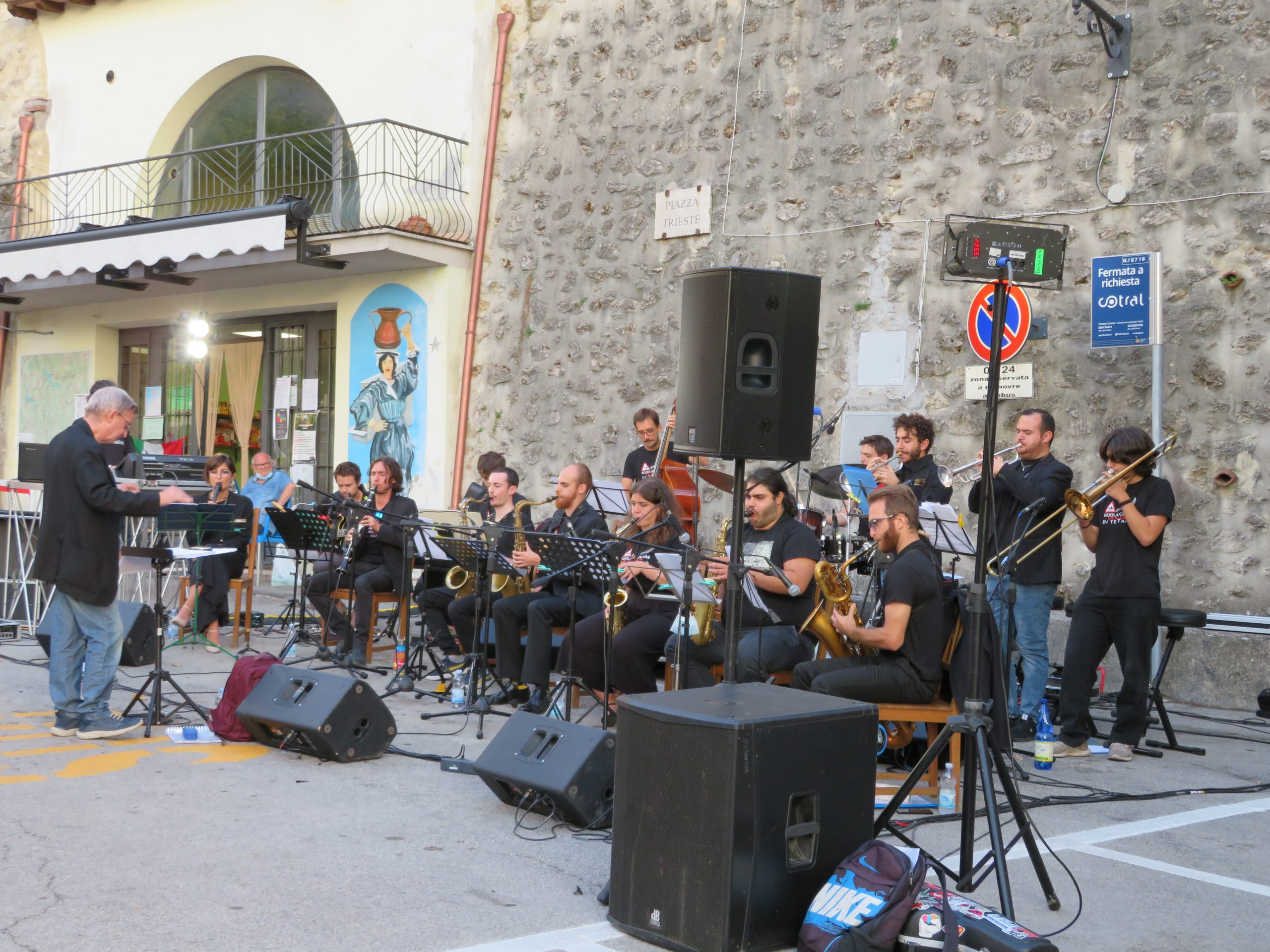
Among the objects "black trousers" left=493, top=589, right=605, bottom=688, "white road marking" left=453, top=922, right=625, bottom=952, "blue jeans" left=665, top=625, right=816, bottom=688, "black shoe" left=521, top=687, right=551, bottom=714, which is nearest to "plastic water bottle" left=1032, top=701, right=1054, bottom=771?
"blue jeans" left=665, top=625, right=816, bottom=688

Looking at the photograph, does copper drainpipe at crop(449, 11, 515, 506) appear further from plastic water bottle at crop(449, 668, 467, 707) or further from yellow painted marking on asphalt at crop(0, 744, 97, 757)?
yellow painted marking on asphalt at crop(0, 744, 97, 757)

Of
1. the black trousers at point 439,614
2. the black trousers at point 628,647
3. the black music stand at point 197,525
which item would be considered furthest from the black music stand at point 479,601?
the black music stand at point 197,525

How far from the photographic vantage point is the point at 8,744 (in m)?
5.94

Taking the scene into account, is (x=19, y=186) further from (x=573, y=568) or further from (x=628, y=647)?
(x=628, y=647)

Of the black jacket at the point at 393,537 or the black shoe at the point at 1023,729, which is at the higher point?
the black jacket at the point at 393,537

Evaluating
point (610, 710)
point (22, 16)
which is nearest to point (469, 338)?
point (610, 710)

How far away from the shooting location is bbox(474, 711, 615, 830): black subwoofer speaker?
15.4ft

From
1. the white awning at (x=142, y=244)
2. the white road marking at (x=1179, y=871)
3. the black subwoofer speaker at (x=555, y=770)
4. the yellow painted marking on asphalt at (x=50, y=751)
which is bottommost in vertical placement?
the yellow painted marking on asphalt at (x=50, y=751)

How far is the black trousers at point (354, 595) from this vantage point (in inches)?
341

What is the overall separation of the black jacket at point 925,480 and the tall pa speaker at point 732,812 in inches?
156

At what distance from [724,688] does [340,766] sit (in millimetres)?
2513

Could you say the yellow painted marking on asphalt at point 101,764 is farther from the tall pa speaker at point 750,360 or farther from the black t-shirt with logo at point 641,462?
the black t-shirt with logo at point 641,462

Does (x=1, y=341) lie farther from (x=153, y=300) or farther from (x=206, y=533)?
(x=206, y=533)

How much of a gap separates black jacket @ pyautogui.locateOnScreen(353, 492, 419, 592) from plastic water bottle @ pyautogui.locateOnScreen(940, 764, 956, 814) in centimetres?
438
